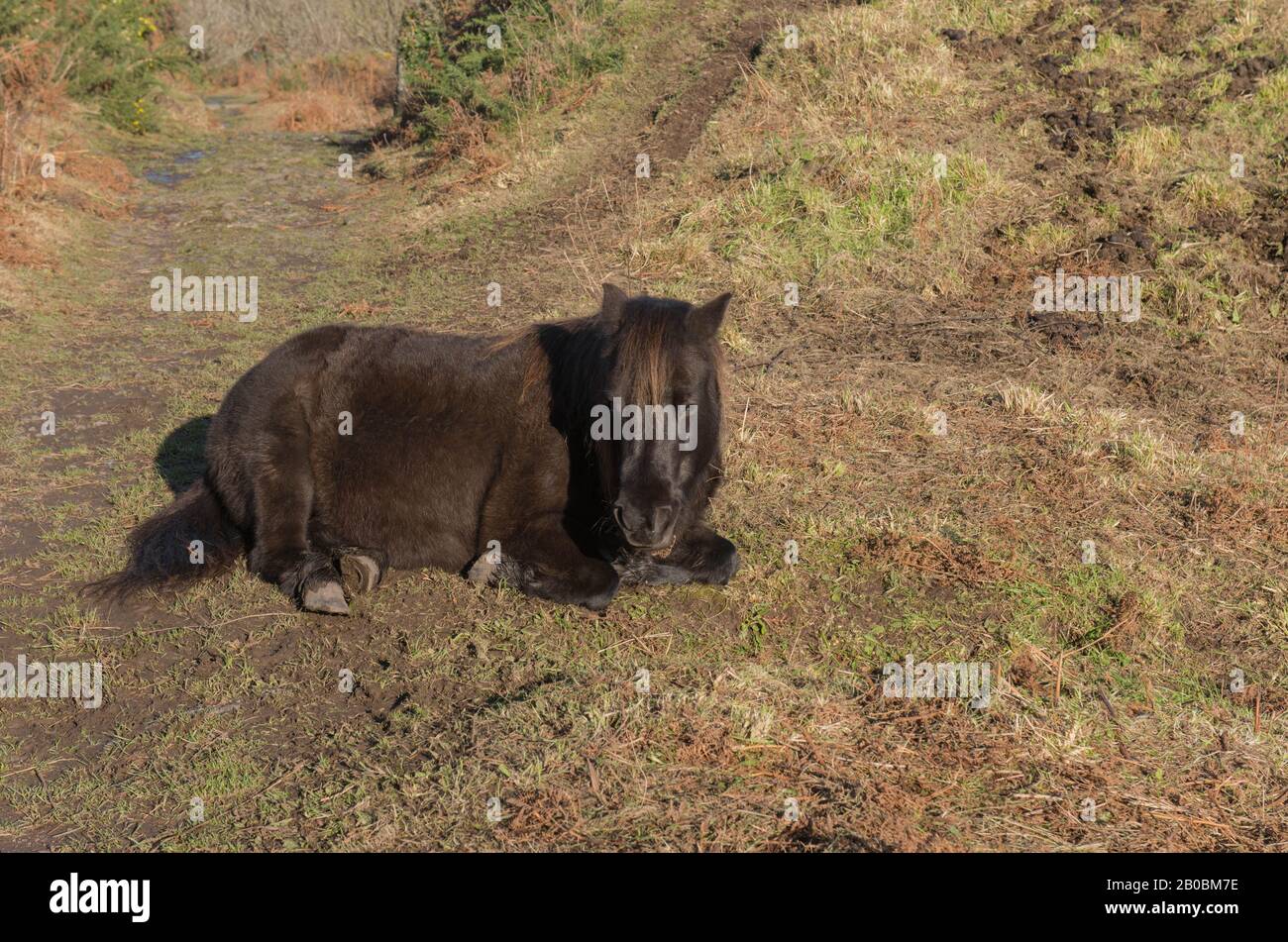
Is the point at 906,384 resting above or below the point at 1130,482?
above

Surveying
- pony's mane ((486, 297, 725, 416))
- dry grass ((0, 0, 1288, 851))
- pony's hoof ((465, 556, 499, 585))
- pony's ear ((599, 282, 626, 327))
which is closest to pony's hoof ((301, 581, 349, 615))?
dry grass ((0, 0, 1288, 851))

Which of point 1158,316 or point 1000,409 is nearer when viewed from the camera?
point 1000,409

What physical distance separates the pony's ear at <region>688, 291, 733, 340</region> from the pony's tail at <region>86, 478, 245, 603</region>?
9.87ft

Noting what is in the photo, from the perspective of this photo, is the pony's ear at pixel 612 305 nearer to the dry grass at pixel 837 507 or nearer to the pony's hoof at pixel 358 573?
the dry grass at pixel 837 507

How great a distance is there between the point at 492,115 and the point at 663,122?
2692 mm

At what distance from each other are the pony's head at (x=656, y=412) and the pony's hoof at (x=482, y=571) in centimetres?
91

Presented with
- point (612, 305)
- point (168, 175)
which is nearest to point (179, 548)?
point (612, 305)

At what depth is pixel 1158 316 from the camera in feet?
29.8

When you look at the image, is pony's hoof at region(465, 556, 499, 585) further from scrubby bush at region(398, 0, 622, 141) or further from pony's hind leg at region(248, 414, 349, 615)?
scrubby bush at region(398, 0, 622, 141)

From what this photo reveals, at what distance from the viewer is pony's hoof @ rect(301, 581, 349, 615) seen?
5.52 meters

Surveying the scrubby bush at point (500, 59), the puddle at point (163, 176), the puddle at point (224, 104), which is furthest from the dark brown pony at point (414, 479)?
the puddle at point (224, 104)

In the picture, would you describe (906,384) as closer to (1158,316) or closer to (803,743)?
(1158,316)

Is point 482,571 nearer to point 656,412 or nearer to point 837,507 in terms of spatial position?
point 656,412

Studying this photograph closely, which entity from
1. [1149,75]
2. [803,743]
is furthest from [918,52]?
[803,743]
